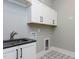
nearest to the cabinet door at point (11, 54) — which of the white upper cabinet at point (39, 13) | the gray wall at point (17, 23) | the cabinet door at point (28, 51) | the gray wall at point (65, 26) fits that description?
the cabinet door at point (28, 51)

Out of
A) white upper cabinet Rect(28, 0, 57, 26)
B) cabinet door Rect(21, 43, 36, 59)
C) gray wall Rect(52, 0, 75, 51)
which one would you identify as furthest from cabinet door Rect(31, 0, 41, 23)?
gray wall Rect(52, 0, 75, 51)

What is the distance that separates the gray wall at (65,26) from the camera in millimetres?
4266

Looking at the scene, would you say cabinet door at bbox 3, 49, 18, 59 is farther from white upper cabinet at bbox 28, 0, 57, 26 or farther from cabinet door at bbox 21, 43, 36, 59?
white upper cabinet at bbox 28, 0, 57, 26

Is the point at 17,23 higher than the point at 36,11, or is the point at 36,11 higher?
the point at 36,11

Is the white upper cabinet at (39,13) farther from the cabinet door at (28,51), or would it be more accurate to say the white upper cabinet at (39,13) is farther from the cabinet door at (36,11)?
the cabinet door at (28,51)

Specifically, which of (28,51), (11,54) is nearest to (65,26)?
(28,51)

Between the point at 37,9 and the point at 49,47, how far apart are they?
239cm

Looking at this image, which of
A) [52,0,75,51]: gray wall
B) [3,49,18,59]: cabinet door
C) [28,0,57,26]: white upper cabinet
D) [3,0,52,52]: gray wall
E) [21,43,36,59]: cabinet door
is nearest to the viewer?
[3,49,18,59]: cabinet door

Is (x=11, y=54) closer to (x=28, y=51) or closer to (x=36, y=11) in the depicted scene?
(x=28, y=51)

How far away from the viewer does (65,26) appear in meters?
4.53

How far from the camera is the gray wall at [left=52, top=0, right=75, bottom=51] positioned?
4.27 meters

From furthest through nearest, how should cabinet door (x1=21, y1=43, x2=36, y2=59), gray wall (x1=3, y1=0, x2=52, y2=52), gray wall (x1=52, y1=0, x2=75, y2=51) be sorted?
gray wall (x1=52, y1=0, x2=75, y2=51)
gray wall (x1=3, y1=0, x2=52, y2=52)
cabinet door (x1=21, y1=43, x2=36, y2=59)

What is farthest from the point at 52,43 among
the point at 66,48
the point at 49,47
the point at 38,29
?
the point at 38,29
